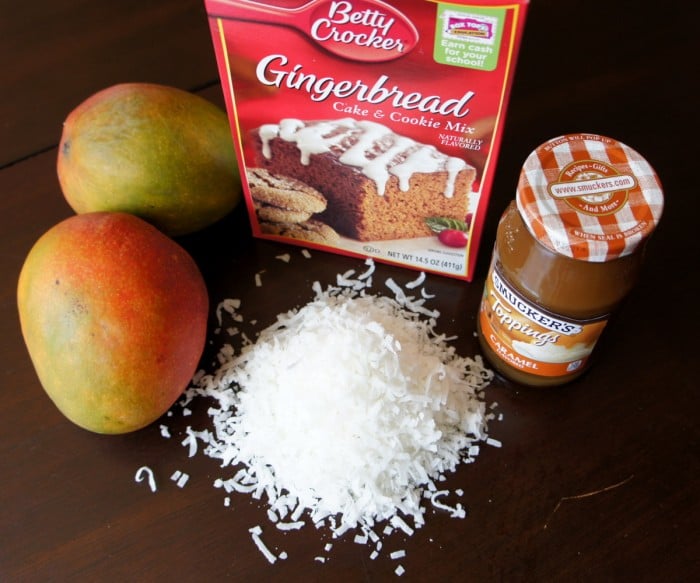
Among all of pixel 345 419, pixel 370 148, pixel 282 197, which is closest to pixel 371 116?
pixel 370 148

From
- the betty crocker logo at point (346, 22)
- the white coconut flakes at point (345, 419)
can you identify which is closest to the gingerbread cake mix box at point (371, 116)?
the betty crocker logo at point (346, 22)

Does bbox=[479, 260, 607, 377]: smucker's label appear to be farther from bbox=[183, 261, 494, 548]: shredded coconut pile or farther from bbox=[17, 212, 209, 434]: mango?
bbox=[17, 212, 209, 434]: mango

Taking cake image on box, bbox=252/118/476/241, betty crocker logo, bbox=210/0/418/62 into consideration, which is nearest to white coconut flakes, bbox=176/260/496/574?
cake image on box, bbox=252/118/476/241

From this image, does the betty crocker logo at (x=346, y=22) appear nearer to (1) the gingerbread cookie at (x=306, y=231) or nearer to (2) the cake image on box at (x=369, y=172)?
(2) the cake image on box at (x=369, y=172)

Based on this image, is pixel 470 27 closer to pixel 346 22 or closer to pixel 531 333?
pixel 346 22

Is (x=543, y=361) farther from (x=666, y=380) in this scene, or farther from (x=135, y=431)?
Result: (x=135, y=431)

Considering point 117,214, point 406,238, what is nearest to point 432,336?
point 406,238
